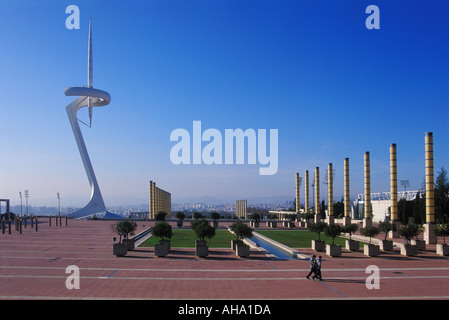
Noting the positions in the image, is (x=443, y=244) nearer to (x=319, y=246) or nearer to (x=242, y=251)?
(x=319, y=246)

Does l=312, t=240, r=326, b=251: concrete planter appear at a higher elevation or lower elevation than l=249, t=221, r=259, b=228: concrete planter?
higher

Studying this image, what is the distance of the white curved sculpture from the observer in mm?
59550

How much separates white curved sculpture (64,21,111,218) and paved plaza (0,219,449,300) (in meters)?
40.9

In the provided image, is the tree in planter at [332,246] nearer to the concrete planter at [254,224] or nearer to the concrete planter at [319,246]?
the concrete planter at [319,246]

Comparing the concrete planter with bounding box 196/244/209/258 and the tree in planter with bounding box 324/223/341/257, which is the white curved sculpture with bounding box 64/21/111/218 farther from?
the tree in planter with bounding box 324/223/341/257

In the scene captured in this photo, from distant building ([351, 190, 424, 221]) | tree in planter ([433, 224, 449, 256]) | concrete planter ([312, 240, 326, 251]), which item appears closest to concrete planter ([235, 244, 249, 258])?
concrete planter ([312, 240, 326, 251])

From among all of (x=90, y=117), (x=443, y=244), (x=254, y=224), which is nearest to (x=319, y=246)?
(x=443, y=244)

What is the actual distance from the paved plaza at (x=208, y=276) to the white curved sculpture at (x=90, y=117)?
134 feet

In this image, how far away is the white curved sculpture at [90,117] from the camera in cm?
5955

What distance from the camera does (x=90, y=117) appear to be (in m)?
64.3

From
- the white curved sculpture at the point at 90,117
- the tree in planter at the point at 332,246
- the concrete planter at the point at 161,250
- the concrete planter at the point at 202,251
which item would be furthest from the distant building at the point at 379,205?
the white curved sculpture at the point at 90,117
